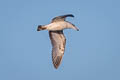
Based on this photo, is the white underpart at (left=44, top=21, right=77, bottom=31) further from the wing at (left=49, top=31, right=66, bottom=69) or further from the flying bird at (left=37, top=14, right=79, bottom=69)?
the wing at (left=49, top=31, right=66, bottom=69)

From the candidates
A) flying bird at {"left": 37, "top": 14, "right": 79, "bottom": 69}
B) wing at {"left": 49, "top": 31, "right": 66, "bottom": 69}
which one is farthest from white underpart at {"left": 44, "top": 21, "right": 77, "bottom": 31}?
wing at {"left": 49, "top": 31, "right": 66, "bottom": 69}

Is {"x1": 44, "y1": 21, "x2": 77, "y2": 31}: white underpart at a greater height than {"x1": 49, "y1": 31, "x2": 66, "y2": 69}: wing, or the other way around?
{"x1": 44, "y1": 21, "x2": 77, "y2": 31}: white underpart

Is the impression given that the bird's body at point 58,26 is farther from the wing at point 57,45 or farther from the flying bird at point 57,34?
the wing at point 57,45

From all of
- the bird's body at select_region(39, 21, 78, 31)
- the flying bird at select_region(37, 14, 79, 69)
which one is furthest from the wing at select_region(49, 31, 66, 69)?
the bird's body at select_region(39, 21, 78, 31)

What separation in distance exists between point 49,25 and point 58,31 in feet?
6.07

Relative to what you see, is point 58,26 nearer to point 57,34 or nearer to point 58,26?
point 58,26

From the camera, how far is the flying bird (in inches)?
674

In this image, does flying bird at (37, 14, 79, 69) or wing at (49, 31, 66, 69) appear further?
wing at (49, 31, 66, 69)

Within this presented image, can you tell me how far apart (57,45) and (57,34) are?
2.52 ft

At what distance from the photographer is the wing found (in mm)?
18547

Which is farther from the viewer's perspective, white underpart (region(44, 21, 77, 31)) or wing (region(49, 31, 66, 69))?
wing (region(49, 31, 66, 69))

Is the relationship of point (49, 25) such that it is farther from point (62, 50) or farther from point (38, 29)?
point (62, 50)

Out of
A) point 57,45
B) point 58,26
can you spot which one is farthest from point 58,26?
point 57,45

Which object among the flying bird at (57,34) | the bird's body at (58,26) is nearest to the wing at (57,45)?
→ the flying bird at (57,34)
